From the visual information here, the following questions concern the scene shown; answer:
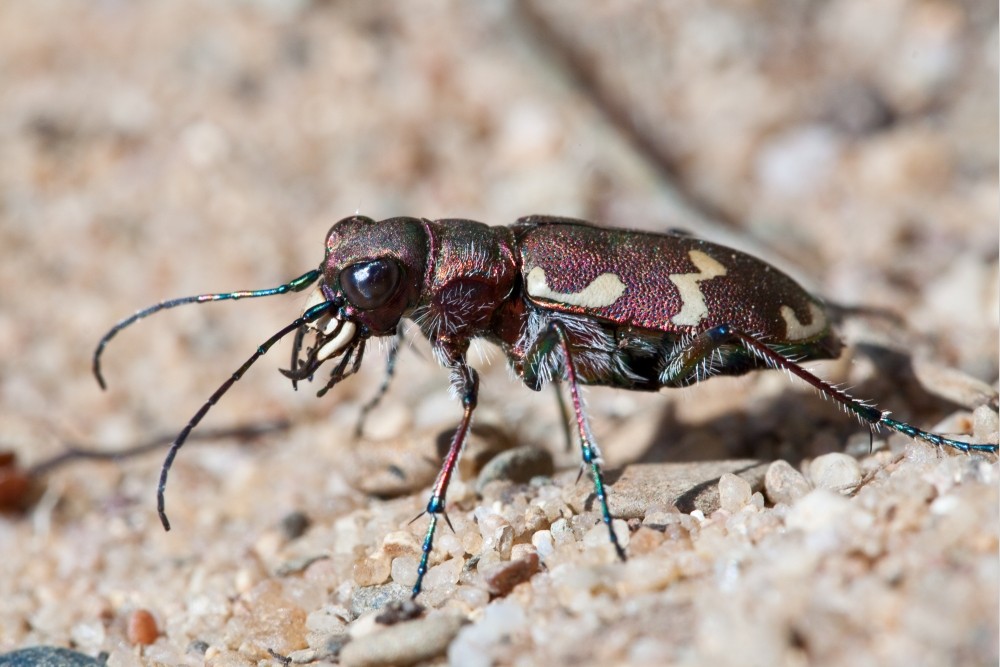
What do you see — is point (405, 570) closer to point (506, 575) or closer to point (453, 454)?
point (453, 454)

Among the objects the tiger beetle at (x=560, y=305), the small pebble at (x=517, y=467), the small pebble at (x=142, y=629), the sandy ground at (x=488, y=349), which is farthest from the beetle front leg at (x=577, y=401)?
the small pebble at (x=142, y=629)

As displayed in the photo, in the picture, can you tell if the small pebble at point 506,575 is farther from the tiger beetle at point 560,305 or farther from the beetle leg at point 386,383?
the beetle leg at point 386,383

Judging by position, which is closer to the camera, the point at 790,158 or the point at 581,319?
the point at 581,319

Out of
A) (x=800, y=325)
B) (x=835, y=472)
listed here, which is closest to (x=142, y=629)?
(x=835, y=472)

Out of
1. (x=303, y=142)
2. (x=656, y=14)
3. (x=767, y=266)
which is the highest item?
(x=656, y=14)

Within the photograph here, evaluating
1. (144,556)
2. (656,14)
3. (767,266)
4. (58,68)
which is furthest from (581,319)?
(58,68)

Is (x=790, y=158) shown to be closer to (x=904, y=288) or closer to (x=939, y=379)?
(x=904, y=288)
